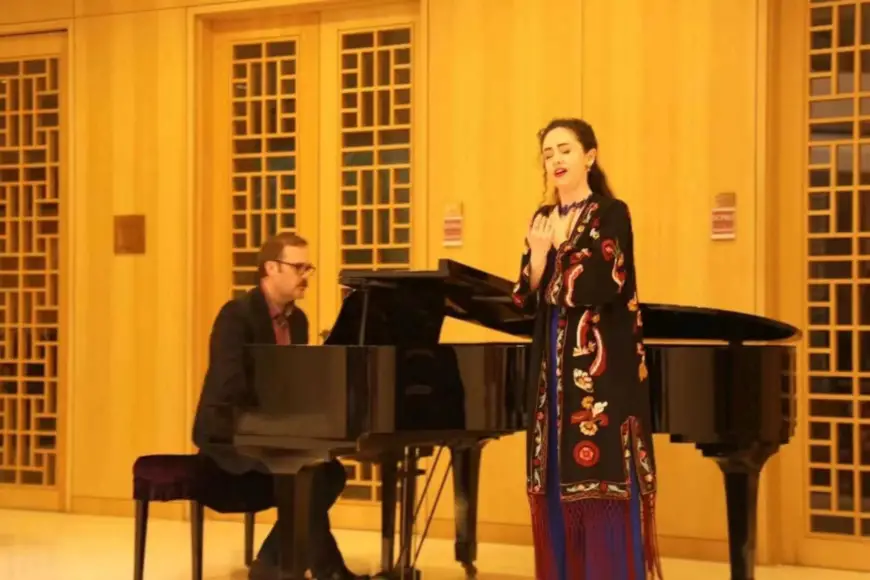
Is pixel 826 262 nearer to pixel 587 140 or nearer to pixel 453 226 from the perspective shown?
pixel 453 226

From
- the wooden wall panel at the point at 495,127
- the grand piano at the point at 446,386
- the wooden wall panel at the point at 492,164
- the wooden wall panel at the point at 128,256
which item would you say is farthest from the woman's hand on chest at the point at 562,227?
the wooden wall panel at the point at 128,256

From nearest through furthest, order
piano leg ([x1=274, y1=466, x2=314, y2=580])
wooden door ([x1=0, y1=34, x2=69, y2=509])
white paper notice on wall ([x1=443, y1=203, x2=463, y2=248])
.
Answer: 1. piano leg ([x1=274, y1=466, x2=314, y2=580])
2. white paper notice on wall ([x1=443, y1=203, x2=463, y2=248])
3. wooden door ([x1=0, y1=34, x2=69, y2=509])

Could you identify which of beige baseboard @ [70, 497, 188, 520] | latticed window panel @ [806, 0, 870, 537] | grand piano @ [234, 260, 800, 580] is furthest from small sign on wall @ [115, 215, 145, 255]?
latticed window panel @ [806, 0, 870, 537]

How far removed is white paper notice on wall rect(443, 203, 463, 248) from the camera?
538cm

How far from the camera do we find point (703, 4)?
5.00 m

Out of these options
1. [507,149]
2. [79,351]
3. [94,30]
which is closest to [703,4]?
[507,149]

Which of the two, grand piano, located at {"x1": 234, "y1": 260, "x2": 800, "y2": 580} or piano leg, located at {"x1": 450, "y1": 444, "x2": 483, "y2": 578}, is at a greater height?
grand piano, located at {"x1": 234, "y1": 260, "x2": 800, "y2": 580}

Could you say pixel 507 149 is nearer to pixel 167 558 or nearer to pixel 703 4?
pixel 703 4

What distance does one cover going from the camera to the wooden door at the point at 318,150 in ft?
18.6

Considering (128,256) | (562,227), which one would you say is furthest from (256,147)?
(562,227)

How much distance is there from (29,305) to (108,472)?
103cm

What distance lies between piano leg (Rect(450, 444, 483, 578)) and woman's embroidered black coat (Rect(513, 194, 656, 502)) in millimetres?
1360

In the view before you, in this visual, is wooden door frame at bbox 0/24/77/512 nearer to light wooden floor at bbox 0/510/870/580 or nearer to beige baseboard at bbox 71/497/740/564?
beige baseboard at bbox 71/497/740/564

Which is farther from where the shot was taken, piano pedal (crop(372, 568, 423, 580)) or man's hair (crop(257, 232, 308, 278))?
piano pedal (crop(372, 568, 423, 580))
